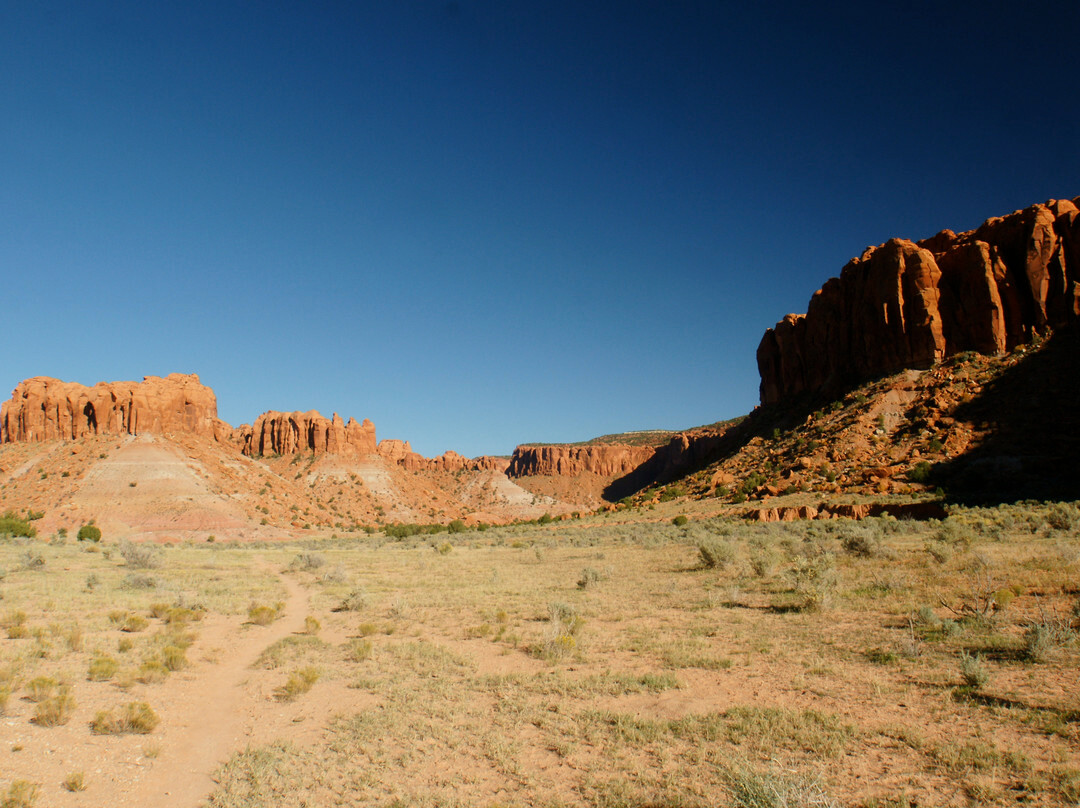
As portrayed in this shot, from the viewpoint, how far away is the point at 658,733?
6.70m

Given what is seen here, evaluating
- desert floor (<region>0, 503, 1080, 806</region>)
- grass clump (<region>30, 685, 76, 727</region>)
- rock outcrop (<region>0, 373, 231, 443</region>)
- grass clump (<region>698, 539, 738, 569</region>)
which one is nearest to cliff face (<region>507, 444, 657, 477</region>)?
rock outcrop (<region>0, 373, 231, 443</region>)

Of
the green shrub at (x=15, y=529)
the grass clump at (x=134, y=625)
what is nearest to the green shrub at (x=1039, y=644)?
the grass clump at (x=134, y=625)

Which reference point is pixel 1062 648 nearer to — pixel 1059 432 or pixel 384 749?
pixel 384 749

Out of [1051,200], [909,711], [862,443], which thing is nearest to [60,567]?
[909,711]

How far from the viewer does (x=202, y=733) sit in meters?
7.77

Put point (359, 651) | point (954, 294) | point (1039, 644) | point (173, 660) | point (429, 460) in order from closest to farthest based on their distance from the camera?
point (1039, 644), point (173, 660), point (359, 651), point (954, 294), point (429, 460)

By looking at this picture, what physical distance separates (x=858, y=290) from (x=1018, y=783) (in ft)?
198

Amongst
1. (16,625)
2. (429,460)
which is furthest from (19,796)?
(429,460)

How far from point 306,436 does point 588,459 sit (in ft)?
249

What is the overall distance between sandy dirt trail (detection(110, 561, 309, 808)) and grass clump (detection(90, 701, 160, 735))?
24 centimetres

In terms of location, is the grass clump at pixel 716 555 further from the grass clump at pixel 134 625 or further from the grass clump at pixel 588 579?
the grass clump at pixel 134 625

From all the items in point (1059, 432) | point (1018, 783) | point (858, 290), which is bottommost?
point (1018, 783)

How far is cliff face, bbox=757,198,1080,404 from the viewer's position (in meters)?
43.5

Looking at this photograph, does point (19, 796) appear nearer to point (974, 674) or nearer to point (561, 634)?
point (561, 634)
